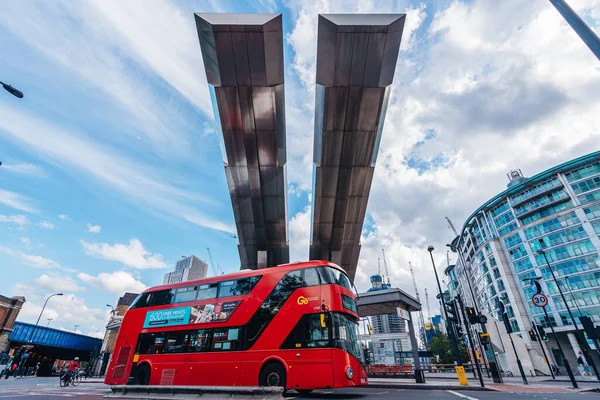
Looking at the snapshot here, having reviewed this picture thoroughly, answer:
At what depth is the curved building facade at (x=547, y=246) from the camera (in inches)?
1725

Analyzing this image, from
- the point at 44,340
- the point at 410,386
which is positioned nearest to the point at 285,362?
the point at 410,386

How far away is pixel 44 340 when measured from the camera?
37562 mm

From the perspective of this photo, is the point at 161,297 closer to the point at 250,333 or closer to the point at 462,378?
the point at 250,333

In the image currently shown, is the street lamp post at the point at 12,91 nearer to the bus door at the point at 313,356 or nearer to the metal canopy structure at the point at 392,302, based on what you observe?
the bus door at the point at 313,356

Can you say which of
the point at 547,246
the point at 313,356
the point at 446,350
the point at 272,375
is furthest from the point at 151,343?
the point at 446,350

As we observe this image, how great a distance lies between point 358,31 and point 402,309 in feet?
51.6

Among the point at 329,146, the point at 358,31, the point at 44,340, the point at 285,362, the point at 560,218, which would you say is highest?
the point at 560,218

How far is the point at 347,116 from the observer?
13.5 metres

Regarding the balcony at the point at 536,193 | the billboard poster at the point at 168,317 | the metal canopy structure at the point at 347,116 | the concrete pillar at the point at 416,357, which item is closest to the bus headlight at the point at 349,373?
the billboard poster at the point at 168,317

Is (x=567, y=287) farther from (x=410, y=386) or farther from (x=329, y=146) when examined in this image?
(x=329, y=146)

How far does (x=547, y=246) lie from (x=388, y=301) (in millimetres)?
49309

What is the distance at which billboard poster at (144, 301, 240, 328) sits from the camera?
10766mm

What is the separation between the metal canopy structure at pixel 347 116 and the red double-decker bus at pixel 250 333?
658 cm

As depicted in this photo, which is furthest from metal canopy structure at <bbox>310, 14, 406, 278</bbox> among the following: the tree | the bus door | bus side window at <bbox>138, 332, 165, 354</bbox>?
the tree
